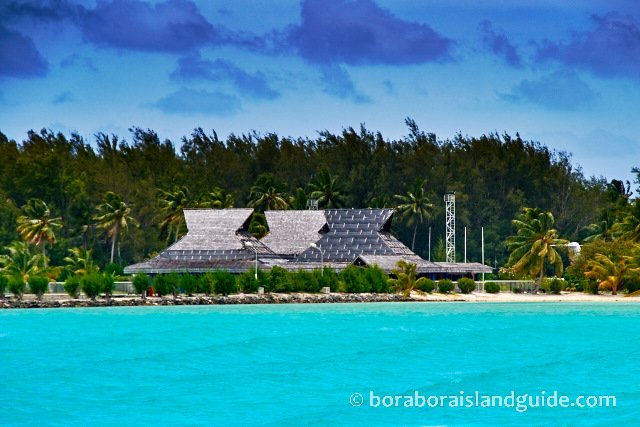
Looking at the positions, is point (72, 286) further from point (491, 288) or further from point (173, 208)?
point (491, 288)

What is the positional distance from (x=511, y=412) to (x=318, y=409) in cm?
537

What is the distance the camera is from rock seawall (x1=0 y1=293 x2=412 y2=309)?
283 feet

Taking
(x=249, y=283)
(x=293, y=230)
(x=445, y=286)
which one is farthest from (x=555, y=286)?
(x=249, y=283)

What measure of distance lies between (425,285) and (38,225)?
106 feet

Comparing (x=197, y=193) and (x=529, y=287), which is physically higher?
(x=197, y=193)

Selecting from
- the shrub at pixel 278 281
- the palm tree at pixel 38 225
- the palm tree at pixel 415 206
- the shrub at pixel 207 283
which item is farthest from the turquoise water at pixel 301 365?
the palm tree at pixel 415 206

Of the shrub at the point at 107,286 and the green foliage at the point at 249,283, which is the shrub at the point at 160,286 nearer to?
the shrub at the point at 107,286

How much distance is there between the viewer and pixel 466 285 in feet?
320

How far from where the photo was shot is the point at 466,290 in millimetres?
97562

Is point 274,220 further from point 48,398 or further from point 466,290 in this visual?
point 48,398

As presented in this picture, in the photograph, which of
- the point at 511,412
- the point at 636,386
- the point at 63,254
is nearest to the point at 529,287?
the point at 63,254

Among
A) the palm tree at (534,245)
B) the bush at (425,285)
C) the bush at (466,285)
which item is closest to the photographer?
the bush at (425,285)

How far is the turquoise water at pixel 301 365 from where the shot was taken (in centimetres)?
3619

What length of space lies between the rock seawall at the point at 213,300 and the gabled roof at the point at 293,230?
11.5 meters
